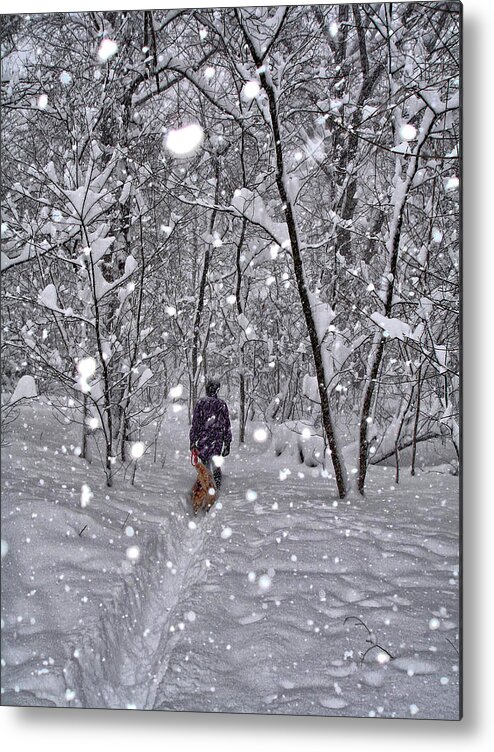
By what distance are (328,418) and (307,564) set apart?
723 mm

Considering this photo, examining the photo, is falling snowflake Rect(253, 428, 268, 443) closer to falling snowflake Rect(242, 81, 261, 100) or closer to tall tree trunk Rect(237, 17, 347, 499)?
tall tree trunk Rect(237, 17, 347, 499)

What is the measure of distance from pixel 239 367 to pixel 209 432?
→ 0.52 metres

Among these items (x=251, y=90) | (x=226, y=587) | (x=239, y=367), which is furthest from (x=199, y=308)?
(x=226, y=587)

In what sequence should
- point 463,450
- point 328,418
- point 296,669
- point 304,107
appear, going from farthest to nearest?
point 328,418 < point 304,107 < point 463,450 < point 296,669

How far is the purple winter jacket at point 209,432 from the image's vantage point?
7.33ft

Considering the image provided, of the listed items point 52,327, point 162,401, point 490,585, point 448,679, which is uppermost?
point 52,327

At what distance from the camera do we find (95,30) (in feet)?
7.48

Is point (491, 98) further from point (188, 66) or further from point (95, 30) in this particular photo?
point (95, 30)

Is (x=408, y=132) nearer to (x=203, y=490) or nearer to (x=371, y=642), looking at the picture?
(x=203, y=490)

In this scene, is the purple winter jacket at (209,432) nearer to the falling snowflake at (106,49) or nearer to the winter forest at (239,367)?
the winter forest at (239,367)

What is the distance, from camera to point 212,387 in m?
2.47

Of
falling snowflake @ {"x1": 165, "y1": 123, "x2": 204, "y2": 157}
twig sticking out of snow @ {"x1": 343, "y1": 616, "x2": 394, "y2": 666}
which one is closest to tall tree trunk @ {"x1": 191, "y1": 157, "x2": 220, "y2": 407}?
falling snowflake @ {"x1": 165, "y1": 123, "x2": 204, "y2": 157}

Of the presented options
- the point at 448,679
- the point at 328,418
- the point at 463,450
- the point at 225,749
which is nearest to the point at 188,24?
the point at 328,418

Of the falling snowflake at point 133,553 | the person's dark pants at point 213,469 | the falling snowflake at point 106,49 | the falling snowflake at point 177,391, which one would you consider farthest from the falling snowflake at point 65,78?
the falling snowflake at point 133,553
